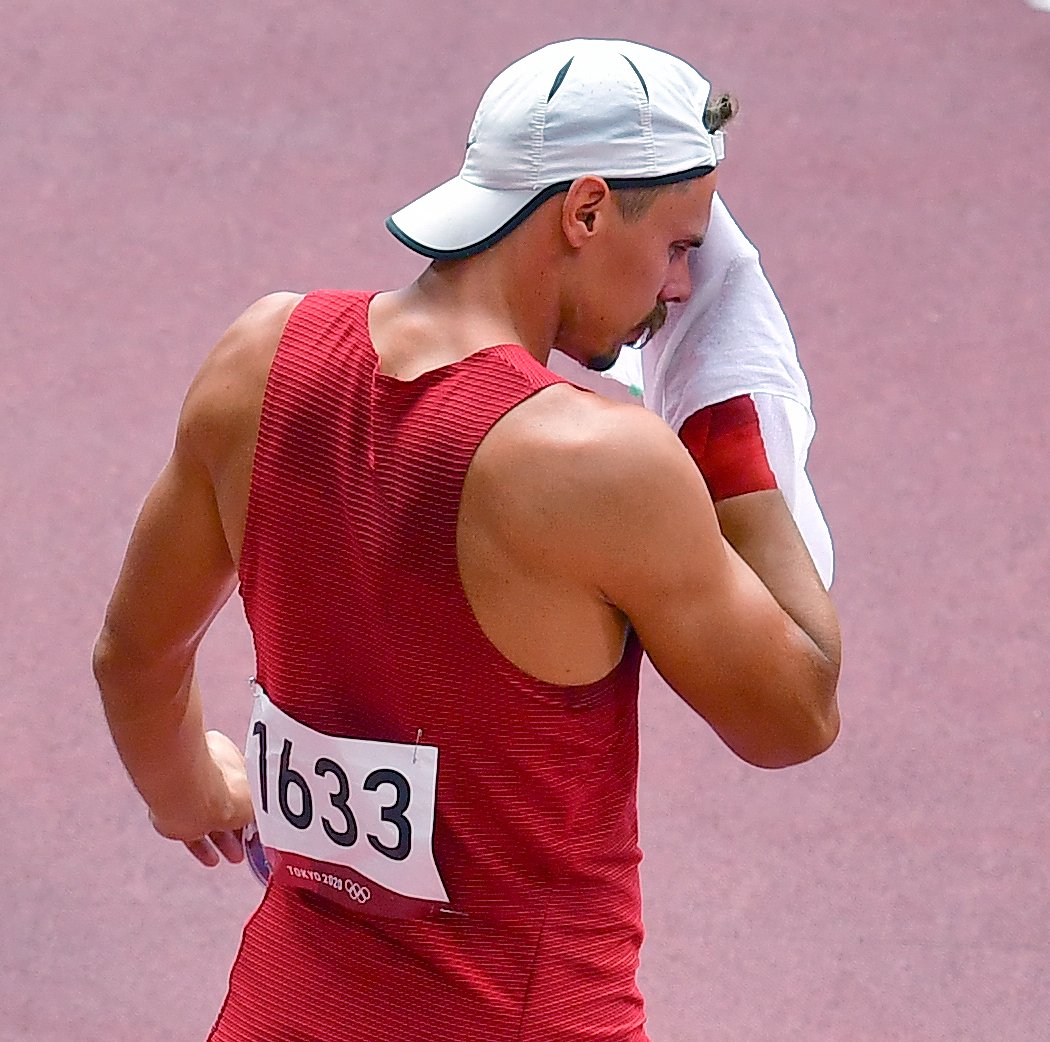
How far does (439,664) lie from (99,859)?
5.38 feet

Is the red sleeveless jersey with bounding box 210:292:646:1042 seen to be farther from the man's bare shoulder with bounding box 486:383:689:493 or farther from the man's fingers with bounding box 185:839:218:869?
the man's fingers with bounding box 185:839:218:869

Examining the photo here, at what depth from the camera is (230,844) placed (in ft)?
6.07

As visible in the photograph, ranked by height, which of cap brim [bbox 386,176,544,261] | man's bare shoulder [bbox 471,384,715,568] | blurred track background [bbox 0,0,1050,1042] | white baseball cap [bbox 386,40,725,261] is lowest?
blurred track background [bbox 0,0,1050,1042]

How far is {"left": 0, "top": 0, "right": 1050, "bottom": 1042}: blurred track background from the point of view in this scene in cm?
266

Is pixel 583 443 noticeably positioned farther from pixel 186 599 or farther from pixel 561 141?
pixel 186 599

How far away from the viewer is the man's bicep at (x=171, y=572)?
4.85ft

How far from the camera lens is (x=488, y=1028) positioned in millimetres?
1394

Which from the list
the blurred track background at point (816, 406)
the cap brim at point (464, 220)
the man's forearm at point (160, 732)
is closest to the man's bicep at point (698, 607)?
the cap brim at point (464, 220)

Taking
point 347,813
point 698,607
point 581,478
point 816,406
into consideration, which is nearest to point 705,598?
point 698,607

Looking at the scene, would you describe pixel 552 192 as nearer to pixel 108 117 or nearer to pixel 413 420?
pixel 413 420

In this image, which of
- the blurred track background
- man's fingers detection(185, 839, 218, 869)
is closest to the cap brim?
man's fingers detection(185, 839, 218, 869)

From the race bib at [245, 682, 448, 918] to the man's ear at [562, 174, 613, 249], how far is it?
0.39m

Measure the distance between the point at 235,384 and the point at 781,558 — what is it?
441 millimetres

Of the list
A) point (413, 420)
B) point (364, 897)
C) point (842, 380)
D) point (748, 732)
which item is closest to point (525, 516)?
point (413, 420)
